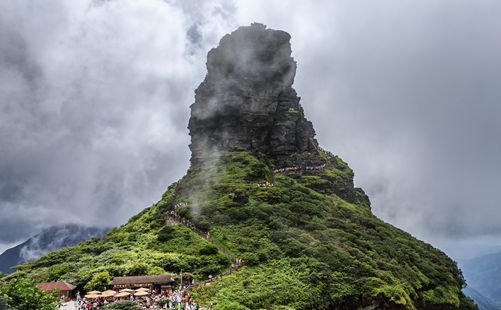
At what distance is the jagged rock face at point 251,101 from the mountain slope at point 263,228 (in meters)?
0.28

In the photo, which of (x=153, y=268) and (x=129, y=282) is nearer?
(x=129, y=282)

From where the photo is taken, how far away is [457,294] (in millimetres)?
79375

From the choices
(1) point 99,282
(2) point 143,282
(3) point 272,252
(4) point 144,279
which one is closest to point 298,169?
(3) point 272,252

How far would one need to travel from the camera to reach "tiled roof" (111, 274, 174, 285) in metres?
54.8

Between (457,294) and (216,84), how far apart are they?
225ft

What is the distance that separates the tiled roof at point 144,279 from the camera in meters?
54.8

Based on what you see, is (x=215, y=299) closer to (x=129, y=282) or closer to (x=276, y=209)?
(x=129, y=282)

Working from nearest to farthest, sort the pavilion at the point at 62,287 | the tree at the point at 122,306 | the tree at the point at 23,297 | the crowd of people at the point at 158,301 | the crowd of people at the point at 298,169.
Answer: the tree at the point at 23,297 < the tree at the point at 122,306 < the crowd of people at the point at 158,301 < the pavilion at the point at 62,287 < the crowd of people at the point at 298,169

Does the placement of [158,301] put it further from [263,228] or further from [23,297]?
[263,228]

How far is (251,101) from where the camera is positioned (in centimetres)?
10919

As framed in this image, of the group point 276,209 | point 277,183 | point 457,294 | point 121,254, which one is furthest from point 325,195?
point 121,254

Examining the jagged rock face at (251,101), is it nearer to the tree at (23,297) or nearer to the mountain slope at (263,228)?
the mountain slope at (263,228)

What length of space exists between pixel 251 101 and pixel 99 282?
63.4m

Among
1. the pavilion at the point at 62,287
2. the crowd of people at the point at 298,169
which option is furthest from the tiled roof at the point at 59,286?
the crowd of people at the point at 298,169
